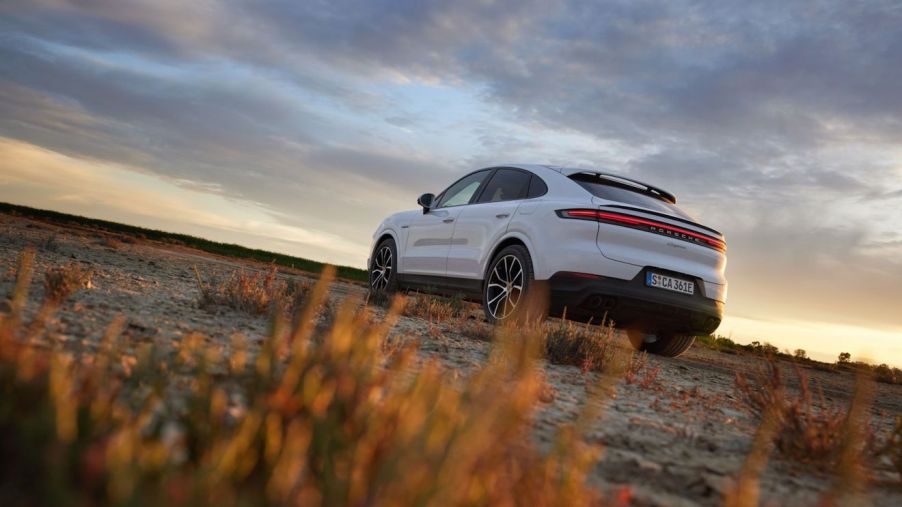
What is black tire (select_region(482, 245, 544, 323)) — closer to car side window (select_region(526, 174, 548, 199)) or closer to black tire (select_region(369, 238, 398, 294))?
car side window (select_region(526, 174, 548, 199))

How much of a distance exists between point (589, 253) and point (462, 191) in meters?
2.94

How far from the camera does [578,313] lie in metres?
6.75

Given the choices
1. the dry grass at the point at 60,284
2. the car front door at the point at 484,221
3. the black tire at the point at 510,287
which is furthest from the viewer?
the car front door at the point at 484,221

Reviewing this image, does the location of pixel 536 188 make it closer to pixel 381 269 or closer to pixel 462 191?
pixel 462 191

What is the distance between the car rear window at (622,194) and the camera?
683 centimetres

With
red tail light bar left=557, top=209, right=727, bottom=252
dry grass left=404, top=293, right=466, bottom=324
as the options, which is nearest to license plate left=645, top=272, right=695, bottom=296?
red tail light bar left=557, top=209, right=727, bottom=252

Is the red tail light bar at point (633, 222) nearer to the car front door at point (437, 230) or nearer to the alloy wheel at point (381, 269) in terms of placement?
the car front door at point (437, 230)

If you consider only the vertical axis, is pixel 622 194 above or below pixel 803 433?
above

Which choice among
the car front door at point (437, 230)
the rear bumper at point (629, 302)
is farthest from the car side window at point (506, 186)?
the rear bumper at point (629, 302)

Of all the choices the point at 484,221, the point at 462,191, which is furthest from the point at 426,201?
the point at 484,221

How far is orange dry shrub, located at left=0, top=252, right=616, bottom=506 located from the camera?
1253 millimetres

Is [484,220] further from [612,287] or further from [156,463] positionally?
[156,463]

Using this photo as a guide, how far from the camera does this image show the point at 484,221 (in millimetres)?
7695

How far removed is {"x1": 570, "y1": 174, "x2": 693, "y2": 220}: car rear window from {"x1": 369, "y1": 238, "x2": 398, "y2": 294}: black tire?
3.58 metres
